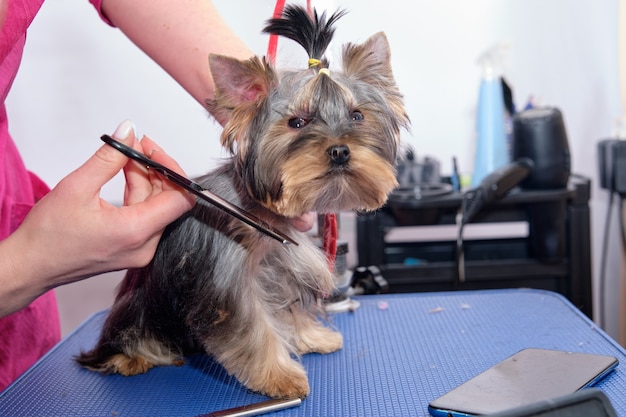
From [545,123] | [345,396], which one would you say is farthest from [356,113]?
[545,123]

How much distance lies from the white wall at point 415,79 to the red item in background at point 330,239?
892mm

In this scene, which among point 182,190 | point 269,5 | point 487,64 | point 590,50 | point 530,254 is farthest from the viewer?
point 590,50

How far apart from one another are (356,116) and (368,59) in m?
0.09

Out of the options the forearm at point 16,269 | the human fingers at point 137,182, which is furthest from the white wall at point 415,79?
the forearm at point 16,269

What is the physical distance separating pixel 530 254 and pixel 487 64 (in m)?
0.61

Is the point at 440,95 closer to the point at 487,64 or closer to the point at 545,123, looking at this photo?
the point at 487,64

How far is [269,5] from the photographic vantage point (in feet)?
5.96

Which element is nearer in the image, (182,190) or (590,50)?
(182,190)

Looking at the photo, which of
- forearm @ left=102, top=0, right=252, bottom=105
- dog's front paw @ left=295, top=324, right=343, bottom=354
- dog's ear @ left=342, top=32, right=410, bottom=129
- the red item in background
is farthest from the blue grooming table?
forearm @ left=102, top=0, right=252, bottom=105

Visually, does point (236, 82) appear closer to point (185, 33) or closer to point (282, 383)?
point (185, 33)

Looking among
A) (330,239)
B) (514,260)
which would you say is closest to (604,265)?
(514,260)

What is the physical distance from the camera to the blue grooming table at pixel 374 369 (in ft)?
3.09

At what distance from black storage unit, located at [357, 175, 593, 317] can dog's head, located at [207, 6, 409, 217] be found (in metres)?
0.92

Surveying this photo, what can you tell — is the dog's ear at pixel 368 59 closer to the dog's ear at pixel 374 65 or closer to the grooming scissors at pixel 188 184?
the dog's ear at pixel 374 65
